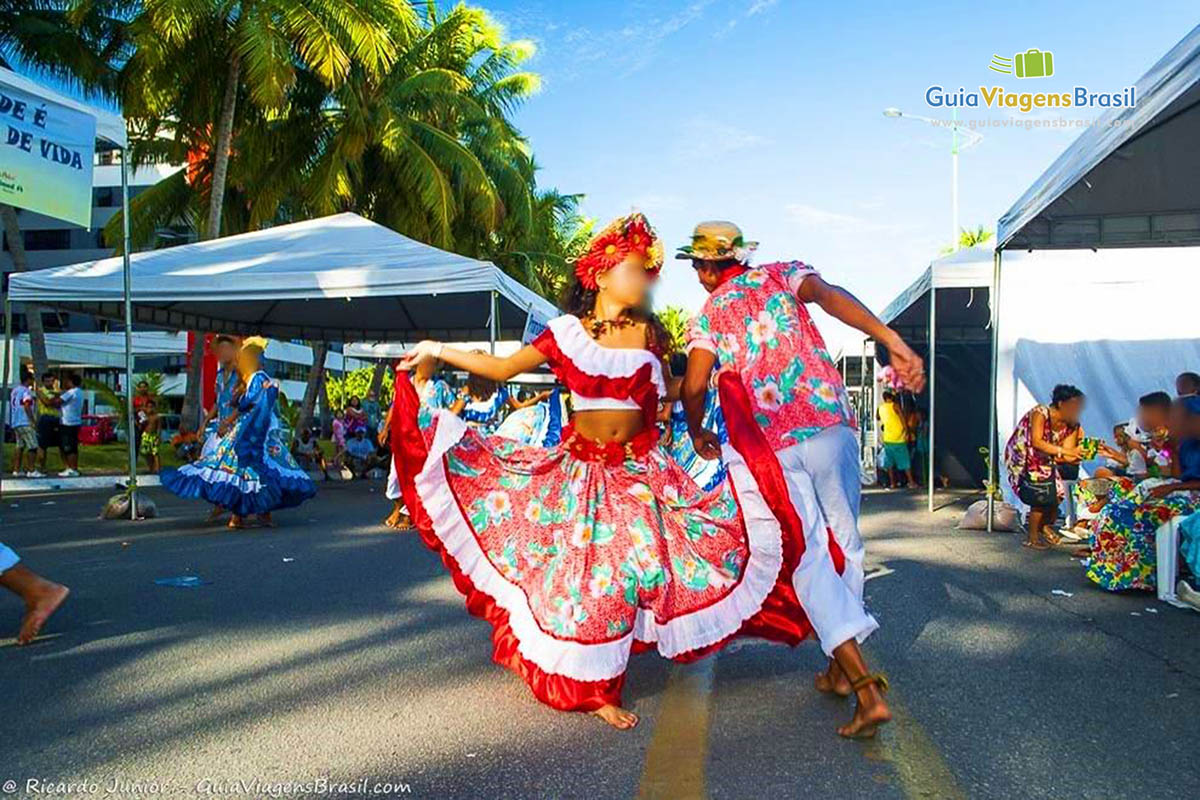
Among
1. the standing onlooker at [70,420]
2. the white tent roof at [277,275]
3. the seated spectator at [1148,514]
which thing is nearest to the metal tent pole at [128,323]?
the white tent roof at [277,275]

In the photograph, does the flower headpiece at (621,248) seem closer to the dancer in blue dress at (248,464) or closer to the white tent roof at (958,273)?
the dancer in blue dress at (248,464)

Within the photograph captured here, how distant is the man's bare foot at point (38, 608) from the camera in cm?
488

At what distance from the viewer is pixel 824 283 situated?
3.86 m

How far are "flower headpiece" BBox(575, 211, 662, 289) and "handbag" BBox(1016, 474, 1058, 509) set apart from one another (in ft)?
19.6

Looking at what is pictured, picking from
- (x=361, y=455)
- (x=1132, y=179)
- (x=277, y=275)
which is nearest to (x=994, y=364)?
(x=1132, y=179)

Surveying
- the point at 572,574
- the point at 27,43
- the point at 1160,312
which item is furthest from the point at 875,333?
the point at 27,43

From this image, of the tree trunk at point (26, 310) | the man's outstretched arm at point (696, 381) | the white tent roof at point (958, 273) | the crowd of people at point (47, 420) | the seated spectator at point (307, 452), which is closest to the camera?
the man's outstretched arm at point (696, 381)

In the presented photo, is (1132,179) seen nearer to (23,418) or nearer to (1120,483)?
→ (1120,483)

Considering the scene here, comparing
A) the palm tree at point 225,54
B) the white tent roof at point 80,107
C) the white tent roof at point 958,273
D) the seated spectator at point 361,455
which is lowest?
the seated spectator at point 361,455

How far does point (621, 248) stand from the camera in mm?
4062

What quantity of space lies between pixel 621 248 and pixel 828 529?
134 centimetres

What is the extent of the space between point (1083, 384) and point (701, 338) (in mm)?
9171

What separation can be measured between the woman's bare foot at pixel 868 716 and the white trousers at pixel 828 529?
0.62 feet

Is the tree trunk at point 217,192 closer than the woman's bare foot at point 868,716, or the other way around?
the woman's bare foot at point 868,716
